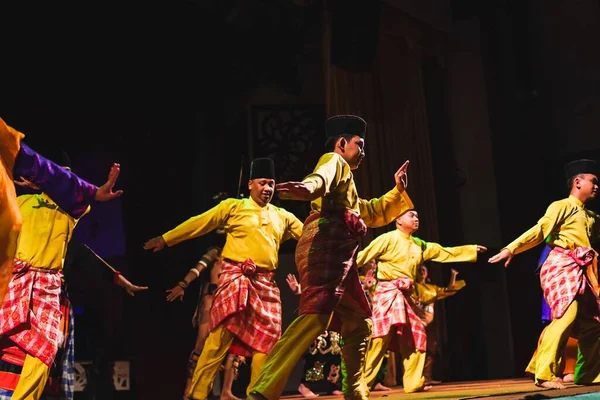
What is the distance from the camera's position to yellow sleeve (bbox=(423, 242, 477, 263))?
19.2 ft

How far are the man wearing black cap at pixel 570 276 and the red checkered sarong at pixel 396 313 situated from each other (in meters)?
1.13

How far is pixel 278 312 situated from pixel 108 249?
226 cm

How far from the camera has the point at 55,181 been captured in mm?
3717

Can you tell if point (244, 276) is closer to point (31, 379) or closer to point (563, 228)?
point (31, 379)

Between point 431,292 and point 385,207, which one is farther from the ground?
point 385,207

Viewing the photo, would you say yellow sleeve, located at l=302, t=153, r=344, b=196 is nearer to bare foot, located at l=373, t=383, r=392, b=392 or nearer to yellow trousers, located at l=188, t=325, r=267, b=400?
yellow trousers, located at l=188, t=325, r=267, b=400

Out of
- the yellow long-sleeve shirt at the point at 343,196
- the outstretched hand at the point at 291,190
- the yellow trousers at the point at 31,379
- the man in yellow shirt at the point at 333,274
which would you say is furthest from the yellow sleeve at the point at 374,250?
the outstretched hand at the point at 291,190

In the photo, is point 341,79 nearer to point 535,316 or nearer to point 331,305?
point 535,316

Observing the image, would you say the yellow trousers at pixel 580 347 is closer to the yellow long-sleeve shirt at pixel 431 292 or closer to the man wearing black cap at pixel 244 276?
the man wearing black cap at pixel 244 276

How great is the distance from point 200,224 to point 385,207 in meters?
1.41

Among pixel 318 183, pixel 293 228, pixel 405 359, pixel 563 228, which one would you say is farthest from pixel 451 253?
pixel 318 183

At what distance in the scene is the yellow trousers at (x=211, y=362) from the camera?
4680 mm

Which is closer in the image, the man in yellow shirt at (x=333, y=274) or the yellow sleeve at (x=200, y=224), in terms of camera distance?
the man in yellow shirt at (x=333, y=274)

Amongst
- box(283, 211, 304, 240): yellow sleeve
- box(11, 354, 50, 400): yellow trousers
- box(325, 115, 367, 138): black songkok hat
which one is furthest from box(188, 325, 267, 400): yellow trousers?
box(325, 115, 367, 138): black songkok hat
